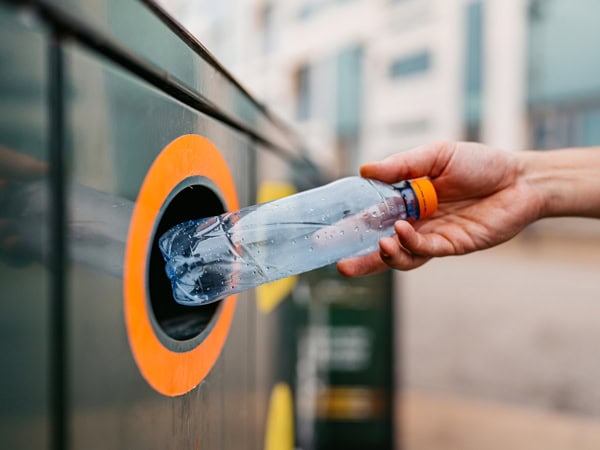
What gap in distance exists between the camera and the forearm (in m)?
1.45

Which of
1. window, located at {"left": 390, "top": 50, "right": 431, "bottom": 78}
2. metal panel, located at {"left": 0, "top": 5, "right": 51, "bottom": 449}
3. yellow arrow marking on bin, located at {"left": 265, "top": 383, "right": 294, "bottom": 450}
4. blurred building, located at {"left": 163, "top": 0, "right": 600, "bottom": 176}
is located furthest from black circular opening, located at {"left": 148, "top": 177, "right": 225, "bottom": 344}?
window, located at {"left": 390, "top": 50, "right": 431, "bottom": 78}

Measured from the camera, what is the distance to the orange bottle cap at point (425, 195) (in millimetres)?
1200

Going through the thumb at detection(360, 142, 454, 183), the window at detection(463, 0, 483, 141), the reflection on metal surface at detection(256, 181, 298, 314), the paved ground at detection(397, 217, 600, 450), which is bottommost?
the paved ground at detection(397, 217, 600, 450)

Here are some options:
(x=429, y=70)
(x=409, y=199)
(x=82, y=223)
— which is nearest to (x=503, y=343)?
(x=409, y=199)

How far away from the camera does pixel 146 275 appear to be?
2.44 feet

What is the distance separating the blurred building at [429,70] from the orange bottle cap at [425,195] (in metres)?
5.67

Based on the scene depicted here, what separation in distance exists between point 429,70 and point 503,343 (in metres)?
5.51

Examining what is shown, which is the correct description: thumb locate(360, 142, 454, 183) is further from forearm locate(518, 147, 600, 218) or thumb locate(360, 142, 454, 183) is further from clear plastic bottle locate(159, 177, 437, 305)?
forearm locate(518, 147, 600, 218)

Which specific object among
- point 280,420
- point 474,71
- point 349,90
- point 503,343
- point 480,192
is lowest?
point 503,343

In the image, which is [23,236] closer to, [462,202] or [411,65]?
[462,202]

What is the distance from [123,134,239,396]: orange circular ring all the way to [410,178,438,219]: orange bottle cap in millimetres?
433

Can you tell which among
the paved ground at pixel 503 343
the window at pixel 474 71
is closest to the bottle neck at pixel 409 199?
the paved ground at pixel 503 343

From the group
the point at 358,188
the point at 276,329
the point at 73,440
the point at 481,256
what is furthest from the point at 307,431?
the point at 481,256

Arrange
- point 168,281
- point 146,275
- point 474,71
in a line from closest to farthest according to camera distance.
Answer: point 146,275 → point 168,281 → point 474,71
